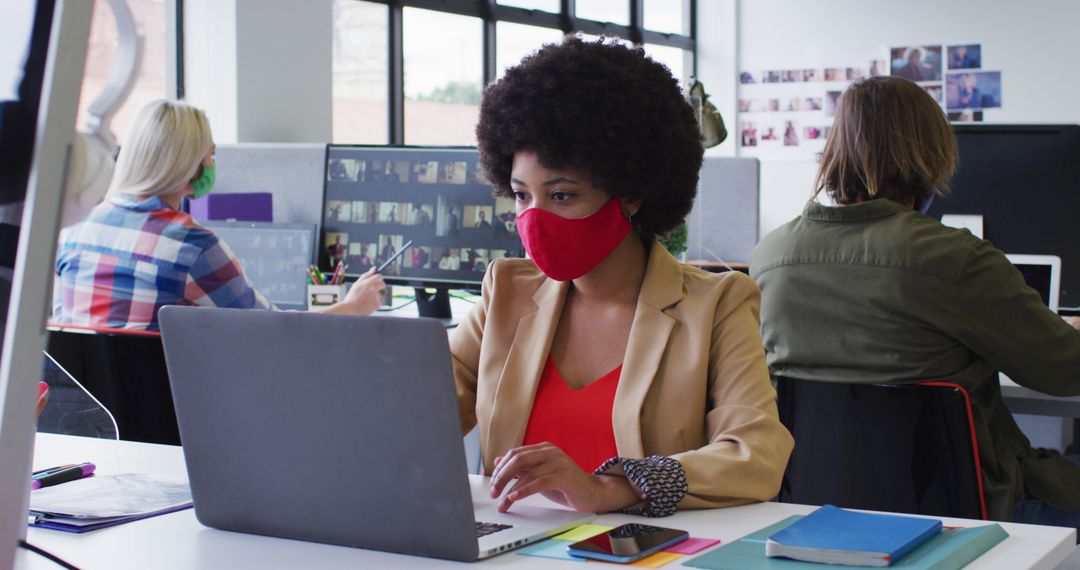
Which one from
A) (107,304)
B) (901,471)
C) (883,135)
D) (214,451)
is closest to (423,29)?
(107,304)

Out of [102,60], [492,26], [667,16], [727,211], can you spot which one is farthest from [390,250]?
[667,16]

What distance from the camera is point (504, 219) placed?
110 inches

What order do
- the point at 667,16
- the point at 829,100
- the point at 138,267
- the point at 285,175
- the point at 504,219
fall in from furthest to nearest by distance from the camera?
the point at 667,16
the point at 829,100
the point at 285,175
the point at 504,219
the point at 138,267

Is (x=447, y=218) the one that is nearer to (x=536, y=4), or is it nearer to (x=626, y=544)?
(x=626, y=544)

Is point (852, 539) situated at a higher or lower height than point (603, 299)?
lower

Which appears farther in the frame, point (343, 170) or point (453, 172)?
point (343, 170)

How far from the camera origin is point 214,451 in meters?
1.05

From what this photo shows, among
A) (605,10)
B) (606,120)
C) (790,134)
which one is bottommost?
(606,120)

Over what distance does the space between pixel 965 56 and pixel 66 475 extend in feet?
21.5

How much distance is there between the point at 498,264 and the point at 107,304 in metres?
1.17

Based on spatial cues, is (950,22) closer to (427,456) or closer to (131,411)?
(131,411)

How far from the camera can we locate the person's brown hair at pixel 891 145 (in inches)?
76.7

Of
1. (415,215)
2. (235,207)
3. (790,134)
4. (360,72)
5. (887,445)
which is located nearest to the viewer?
(887,445)

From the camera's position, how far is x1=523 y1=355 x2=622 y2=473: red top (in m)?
1.38
